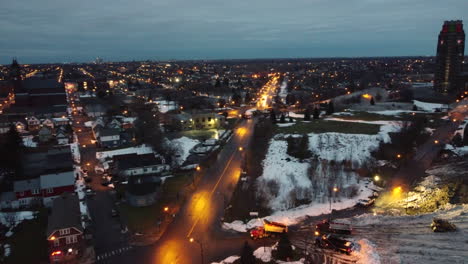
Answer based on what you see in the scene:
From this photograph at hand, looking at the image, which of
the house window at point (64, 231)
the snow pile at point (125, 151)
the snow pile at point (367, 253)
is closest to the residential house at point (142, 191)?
the house window at point (64, 231)

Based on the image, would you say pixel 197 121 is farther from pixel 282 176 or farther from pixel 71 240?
pixel 71 240

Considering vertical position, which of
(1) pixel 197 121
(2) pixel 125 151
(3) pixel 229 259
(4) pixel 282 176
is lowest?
(3) pixel 229 259

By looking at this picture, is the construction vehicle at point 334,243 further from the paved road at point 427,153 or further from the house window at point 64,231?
the house window at point 64,231

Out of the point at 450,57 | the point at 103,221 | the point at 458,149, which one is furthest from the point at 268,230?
the point at 450,57

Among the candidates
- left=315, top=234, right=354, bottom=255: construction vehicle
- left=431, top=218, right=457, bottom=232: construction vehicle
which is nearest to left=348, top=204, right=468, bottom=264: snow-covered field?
left=431, top=218, right=457, bottom=232: construction vehicle

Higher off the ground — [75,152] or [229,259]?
[75,152]

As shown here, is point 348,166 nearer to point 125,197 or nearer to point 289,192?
point 289,192

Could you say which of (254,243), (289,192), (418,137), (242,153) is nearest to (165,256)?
(254,243)
